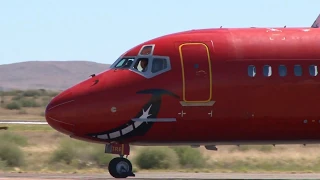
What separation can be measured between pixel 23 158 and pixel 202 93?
11400mm

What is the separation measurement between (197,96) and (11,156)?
11.3 metres

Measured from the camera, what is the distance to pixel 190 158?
34.6 metres

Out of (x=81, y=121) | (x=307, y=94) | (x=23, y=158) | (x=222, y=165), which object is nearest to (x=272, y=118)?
(x=307, y=94)

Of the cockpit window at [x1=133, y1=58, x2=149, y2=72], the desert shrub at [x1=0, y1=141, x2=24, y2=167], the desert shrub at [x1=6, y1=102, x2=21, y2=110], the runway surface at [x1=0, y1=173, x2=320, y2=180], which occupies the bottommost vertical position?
the runway surface at [x1=0, y1=173, x2=320, y2=180]

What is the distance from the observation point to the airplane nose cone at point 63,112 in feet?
84.7

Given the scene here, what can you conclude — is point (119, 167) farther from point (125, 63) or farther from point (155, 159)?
point (155, 159)

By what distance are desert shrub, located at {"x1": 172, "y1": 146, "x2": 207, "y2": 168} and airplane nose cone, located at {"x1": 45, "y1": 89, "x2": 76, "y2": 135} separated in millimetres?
9060

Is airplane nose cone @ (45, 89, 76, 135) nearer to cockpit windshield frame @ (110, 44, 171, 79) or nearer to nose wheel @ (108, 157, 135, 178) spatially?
nose wheel @ (108, 157, 135, 178)

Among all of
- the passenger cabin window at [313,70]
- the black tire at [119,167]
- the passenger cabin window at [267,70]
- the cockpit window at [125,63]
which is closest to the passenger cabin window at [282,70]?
the passenger cabin window at [267,70]

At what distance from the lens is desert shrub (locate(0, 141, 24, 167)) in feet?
113

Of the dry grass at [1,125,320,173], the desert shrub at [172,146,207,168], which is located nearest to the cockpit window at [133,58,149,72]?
the dry grass at [1,125,320,173]

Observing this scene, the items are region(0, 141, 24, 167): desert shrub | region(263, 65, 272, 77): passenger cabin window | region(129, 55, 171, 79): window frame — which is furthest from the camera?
region(0, 141, 24, 167): desert shrub

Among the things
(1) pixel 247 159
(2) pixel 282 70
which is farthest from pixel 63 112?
(1) pixel 247 159

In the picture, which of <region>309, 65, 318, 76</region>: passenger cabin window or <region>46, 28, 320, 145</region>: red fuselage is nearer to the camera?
<region>46, 28, 320, 145</region>: red fuselage
